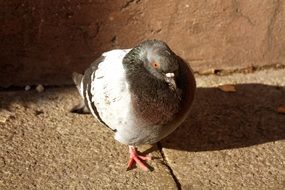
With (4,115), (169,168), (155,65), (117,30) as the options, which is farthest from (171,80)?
(4,115)

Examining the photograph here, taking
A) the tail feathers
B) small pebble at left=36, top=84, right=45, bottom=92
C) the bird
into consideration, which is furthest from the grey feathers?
small pebble at left=36, top=84, right=45, bottom=92

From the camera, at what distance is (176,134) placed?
427 cm

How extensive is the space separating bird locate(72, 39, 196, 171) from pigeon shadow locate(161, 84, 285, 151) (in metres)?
0.52

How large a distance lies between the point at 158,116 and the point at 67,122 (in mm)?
995

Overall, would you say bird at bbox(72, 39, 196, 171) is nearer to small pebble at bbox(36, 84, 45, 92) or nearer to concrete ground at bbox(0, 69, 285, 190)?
concrete ground at bbox(0, 69, 285, 190)

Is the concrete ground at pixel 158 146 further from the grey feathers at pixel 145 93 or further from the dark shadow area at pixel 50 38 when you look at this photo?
the grey feathers at pixel 145 93

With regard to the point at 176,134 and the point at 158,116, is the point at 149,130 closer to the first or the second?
the point at 158,116

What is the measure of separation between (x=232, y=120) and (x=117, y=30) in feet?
3.73

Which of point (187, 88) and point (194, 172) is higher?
point (187, 88)

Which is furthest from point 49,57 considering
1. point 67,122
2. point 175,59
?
point 175,59

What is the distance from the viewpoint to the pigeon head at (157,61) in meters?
3.48

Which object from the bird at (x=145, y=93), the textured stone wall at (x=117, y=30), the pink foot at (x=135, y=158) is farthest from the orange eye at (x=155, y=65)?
the textured stone wall at (x=117, y=30)

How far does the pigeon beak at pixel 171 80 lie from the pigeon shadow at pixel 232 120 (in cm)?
70

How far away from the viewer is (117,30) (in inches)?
180
